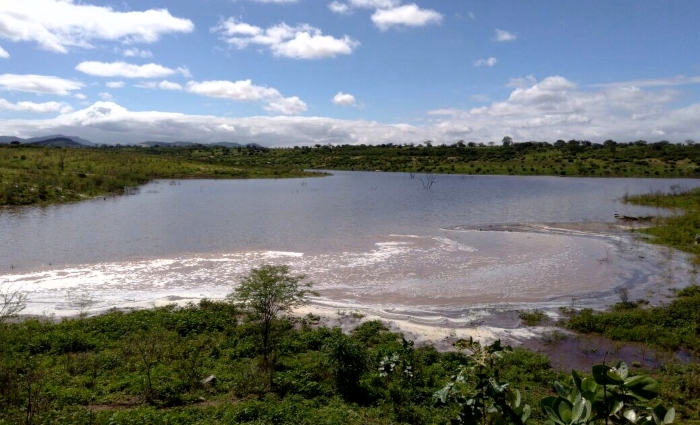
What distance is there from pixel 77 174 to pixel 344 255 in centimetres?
3917

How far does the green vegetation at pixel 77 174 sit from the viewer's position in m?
36.6

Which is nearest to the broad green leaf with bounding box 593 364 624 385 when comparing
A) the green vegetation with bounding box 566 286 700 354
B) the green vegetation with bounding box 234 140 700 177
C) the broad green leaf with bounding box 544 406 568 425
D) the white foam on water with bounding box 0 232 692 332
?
the broad green leaf with bounding box 544 406 568 425

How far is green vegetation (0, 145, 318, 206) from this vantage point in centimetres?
3656

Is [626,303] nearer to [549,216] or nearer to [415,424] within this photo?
[415,424]

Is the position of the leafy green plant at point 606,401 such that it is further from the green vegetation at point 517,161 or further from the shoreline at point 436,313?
the green vegetation at point 517,161

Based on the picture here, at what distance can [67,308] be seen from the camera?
13.9 meters

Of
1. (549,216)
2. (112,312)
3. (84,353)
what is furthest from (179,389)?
(549,216)

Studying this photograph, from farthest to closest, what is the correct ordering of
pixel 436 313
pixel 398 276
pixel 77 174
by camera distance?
pixel 77 174 < pixel 398 276 < pixel 436 313

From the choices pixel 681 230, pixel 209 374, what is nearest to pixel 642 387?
pixel 209 374

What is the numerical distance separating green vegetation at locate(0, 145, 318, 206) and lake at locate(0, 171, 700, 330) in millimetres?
3154

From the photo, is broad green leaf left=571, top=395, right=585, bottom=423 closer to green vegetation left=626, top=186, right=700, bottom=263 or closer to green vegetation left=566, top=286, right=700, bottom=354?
green vegetation left=566, top=286, right=700, bottom=354

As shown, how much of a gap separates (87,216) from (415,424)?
101ft

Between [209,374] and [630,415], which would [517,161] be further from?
[630,415]

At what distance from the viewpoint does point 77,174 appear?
4756cm
